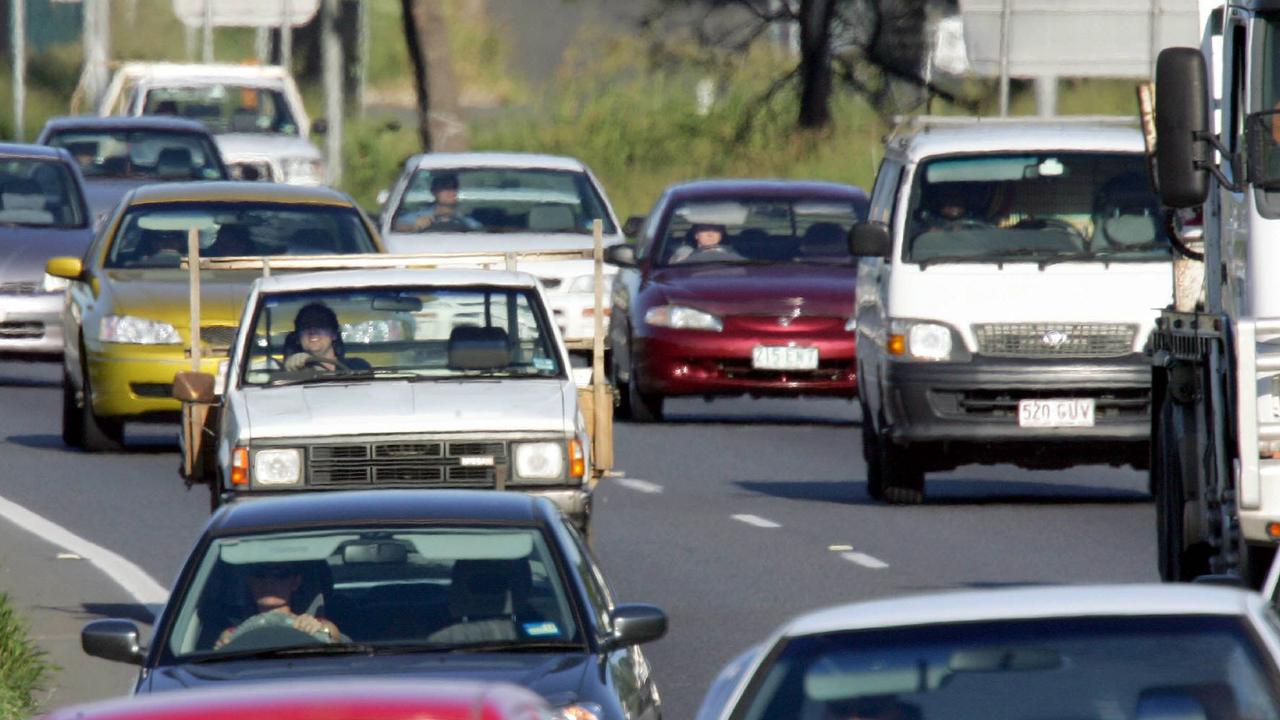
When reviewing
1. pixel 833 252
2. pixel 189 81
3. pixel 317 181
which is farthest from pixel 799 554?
pixel 189 81

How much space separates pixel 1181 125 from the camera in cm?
1128

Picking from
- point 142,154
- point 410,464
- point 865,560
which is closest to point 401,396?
point 410,464

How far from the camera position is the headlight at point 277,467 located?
13.3 m

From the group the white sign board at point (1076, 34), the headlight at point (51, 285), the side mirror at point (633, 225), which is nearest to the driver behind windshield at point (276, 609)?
the headlight at point (51, 285)

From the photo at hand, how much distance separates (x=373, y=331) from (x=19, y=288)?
451 inches

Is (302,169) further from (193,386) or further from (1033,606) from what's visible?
(1033,606)

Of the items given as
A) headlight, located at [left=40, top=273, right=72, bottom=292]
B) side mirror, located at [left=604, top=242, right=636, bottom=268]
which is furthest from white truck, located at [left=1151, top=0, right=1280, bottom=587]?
headlight, located at [left=40, top=273, right=72, bottom=292]

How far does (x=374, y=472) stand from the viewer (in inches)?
529

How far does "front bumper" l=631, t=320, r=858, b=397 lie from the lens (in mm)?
23109

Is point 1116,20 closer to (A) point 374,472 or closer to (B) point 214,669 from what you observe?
(A) point 374,472

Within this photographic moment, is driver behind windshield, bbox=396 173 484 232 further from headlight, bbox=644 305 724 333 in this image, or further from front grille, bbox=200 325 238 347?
front grille, bbox=200 325 238 347

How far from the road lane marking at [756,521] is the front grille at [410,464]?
425 centimetres

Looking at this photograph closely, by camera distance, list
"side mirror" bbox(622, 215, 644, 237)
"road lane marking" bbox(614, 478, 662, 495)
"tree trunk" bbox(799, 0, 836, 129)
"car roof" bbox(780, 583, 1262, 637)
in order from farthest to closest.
A: "tree trunk" bbox(799, 0, 836, 129) → "side mirror" bbox(622, 215, 644, 237) → "road lane marking" bbox(614, 478, 662, 495) → "car roof" bbox(780, 583, 1262, 637)

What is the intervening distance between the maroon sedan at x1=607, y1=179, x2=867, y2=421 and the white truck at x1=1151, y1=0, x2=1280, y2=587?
9687 millimetres
